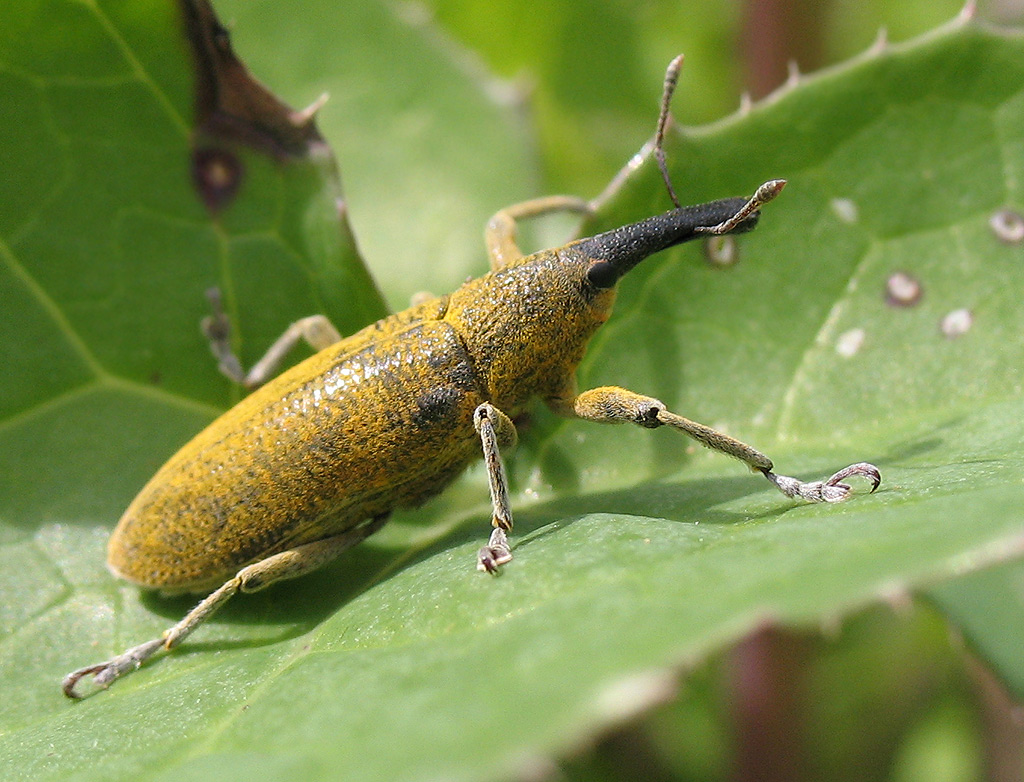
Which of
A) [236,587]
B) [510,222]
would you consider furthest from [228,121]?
[236,587]

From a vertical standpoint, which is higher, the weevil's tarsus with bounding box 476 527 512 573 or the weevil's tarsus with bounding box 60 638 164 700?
the weevil's tarsus with bounding box 60 638 164 700

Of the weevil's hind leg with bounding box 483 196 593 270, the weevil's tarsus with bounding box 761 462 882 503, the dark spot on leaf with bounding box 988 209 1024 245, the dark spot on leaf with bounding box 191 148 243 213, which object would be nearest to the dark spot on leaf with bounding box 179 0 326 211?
the dark spot on leaf with bounding box 191 148 243 213

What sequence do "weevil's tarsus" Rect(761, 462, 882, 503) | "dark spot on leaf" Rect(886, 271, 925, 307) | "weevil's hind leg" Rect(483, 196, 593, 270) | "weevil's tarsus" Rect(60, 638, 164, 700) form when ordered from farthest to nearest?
"weevil's hind leg" Rect(483, 196, 593, 270)
"dark spot on leaf" Rect(886, 271, 925, 307)
"weevil's tarsus" Rect(60, 638, 164, 700)
"weevil's tarsus" Rect(761, 462, 882, 503)

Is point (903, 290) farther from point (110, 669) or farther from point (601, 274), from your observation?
point (110, 669)

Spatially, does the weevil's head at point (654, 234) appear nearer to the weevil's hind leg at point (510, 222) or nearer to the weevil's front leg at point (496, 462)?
the weevil's hind leg at point (510, 222)

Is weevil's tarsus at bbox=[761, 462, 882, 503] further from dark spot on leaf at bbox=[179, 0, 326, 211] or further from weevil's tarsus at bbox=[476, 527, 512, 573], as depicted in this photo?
dark spot on leaf at bbox=[179, 0, 326, 211]

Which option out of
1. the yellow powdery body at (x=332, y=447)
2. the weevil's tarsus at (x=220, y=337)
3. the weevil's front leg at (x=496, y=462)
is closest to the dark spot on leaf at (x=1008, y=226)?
the yellow powdery body at (x=332, y=447)

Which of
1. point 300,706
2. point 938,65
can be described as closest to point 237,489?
point 300,706
